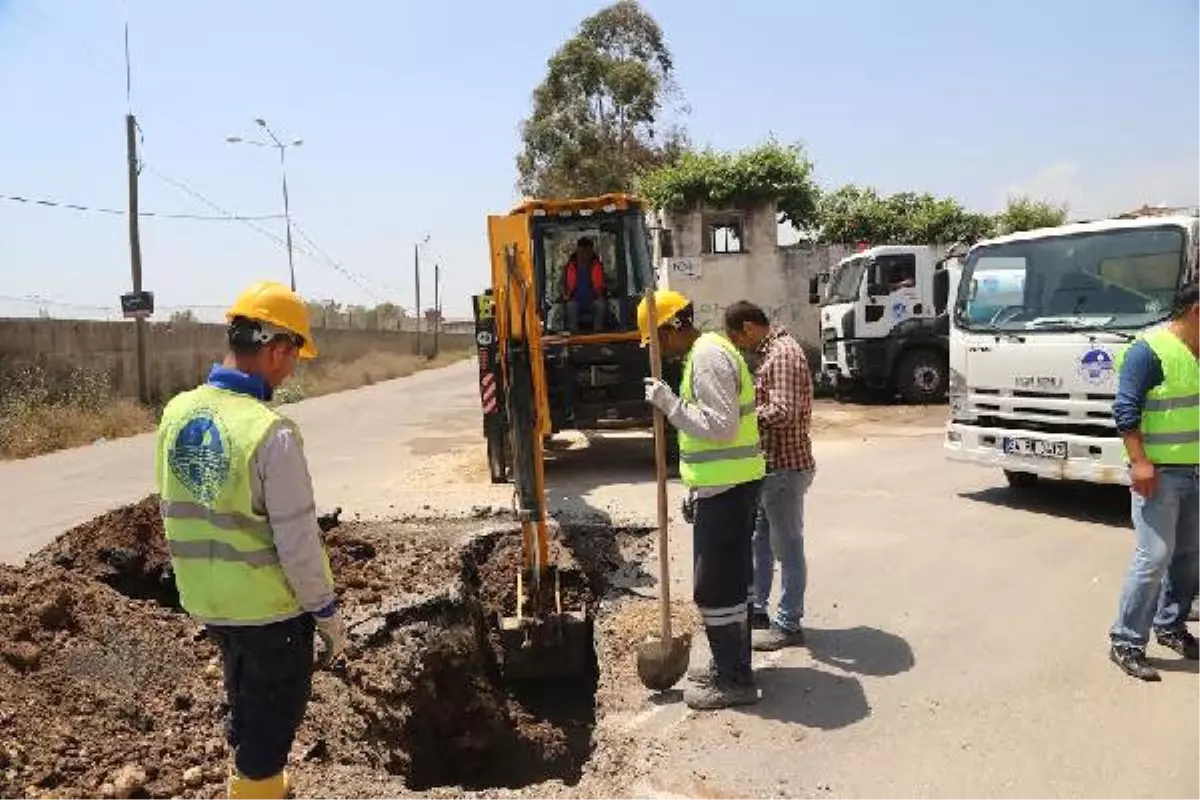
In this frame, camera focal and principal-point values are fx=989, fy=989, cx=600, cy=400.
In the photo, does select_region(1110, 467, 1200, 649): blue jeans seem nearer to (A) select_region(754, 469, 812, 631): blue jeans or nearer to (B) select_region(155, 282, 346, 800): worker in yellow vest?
(A) select_region(754, 469, 812, 631): blue jeans

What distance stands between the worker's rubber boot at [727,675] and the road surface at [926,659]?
0.27 feet

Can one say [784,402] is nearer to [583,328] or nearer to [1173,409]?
[1173,409]

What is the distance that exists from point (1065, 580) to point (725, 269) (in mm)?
14952

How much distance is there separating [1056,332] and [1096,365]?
0.45m

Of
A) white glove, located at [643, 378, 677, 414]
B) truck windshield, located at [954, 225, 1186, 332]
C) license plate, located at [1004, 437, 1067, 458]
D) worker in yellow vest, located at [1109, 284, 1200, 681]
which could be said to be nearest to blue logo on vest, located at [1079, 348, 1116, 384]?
truck windshield, located at [954, 225, 1186, 332]

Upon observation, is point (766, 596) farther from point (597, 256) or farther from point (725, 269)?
point (725, 269)

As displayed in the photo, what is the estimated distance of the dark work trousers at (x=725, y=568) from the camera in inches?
173

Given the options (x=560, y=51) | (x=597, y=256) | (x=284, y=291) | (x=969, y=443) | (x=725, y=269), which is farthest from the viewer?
(x=560, y=51)

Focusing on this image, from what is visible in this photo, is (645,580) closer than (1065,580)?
No

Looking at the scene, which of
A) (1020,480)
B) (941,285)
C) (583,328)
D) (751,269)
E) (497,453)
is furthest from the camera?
(751,269)

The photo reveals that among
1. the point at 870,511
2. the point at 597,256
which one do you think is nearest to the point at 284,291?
the point at 870,511

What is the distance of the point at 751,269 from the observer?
2080 centimetres

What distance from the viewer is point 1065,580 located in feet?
20.4

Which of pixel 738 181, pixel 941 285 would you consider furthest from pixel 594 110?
pixel 941 285
